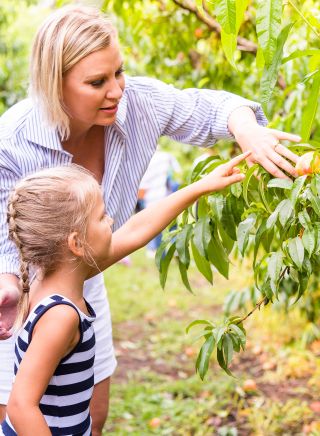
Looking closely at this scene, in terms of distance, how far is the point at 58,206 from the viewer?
183 cm

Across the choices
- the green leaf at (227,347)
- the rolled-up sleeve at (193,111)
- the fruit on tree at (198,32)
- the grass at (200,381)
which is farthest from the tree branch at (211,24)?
the green leaf at (227,347)

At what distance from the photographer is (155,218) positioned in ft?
6.50

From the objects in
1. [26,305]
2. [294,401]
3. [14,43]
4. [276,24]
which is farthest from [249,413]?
[14,43]

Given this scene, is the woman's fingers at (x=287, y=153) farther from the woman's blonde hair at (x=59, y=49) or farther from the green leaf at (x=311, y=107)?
the woman's blonde hair at (x=59, y=49)

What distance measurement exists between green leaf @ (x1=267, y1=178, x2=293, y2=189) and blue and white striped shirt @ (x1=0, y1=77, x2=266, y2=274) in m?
0.48

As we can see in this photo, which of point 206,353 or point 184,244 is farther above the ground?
point 184,244

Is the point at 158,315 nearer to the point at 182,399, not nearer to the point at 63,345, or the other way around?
the point at 182,399

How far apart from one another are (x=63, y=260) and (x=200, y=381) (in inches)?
101

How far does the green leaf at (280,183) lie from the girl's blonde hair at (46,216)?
0.46m

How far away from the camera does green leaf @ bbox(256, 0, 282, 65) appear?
1465mm

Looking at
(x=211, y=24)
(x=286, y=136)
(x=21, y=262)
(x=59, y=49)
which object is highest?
(x=211, y=24)

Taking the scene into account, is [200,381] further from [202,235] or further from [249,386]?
[202,235]

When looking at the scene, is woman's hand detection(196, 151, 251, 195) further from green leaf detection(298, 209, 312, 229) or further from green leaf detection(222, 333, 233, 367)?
green leaf detection(222, 333, 233, 367)

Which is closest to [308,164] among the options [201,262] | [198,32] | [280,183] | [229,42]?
[280,183]
